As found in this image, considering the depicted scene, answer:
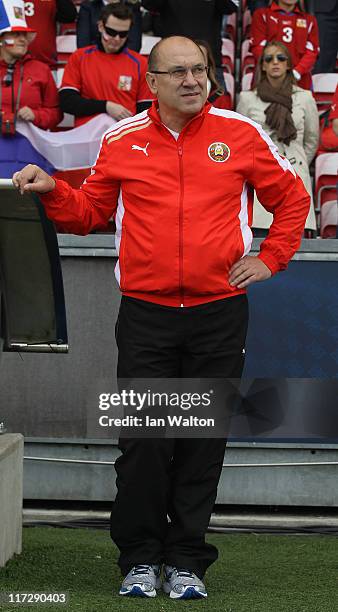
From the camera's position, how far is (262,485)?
6125 mm

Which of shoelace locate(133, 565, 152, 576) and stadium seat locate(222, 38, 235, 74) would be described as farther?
stadium seat locate(222, 38, 235, 74)

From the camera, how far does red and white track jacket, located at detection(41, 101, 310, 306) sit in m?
3.99

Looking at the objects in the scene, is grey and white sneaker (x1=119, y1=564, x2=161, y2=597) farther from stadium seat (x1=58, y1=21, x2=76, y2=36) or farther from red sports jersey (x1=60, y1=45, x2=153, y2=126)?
stadium seat (x1=58, y1=21, x2=76, y2=36)

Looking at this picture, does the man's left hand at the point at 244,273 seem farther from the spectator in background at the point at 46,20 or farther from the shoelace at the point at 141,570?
the spectator in background at the point at 46,20

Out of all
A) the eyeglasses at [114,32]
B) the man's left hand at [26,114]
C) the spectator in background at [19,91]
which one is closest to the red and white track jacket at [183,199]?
the spectator in background at [19,91]

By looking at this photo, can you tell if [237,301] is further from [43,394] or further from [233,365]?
[43,394]

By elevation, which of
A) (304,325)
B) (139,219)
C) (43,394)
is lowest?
(43,394)

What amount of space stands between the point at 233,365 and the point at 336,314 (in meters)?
1.98

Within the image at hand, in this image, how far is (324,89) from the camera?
973 cm

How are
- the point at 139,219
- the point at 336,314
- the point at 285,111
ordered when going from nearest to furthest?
1. the point at 139,219
2. the point at 336,314
3. the point at 285,111

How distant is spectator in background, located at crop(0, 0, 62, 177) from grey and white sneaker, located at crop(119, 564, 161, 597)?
12.6 feet

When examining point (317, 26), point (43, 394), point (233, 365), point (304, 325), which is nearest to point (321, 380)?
point (304, 325)

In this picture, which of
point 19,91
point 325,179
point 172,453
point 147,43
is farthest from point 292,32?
point 172,453

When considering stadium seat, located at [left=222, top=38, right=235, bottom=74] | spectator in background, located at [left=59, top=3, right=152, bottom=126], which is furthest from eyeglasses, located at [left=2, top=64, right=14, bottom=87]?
stadium seat, located at [left=222, top=38, right=235, bottom=74]
